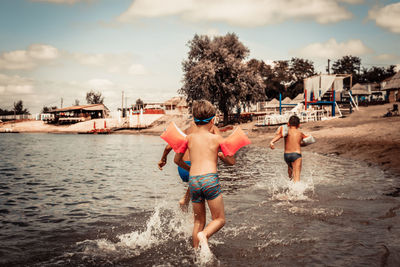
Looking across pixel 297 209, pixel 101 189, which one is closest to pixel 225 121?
pixel 101 189

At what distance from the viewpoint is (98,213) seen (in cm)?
725

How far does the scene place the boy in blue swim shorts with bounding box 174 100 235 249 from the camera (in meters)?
4.15

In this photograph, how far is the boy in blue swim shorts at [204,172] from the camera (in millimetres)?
4152

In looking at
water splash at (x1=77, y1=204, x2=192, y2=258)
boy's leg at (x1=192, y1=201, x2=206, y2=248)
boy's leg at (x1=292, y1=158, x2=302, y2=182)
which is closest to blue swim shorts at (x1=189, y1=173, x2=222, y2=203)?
boy's leg at (x1=192, y1=201, x2=206, y2=248)

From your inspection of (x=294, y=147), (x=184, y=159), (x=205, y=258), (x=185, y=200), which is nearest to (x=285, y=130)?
(x=294, y=147)

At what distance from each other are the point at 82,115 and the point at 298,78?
54305 mm

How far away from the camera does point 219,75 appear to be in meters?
43.0

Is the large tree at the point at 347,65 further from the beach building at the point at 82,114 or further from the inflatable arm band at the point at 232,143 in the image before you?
the inflatable arm band at the point at 232,143

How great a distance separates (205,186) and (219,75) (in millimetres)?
39803

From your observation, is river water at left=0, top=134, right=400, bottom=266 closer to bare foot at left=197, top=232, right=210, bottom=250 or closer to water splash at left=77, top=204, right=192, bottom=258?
water splash at left=77, top=204, right=192, bottom=258

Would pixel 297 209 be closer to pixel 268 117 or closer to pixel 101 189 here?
pixel 101 189

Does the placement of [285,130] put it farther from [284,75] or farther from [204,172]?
[284,75]

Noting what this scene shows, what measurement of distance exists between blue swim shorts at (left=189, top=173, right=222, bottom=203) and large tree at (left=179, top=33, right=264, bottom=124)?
3715 centimetres

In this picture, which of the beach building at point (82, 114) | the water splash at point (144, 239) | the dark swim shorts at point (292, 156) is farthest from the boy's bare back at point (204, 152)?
the beach building at point (82, 114)
